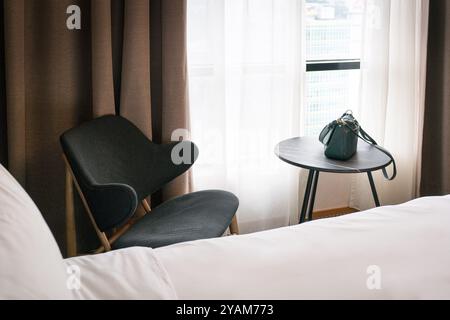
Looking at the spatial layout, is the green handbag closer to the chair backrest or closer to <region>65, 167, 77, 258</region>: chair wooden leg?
the chair backrest

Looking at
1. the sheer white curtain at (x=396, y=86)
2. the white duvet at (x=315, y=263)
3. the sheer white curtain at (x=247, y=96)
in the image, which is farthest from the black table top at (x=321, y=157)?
the white duvet at (x=315, y=263)

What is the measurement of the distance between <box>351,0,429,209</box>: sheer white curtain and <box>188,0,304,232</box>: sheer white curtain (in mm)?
547

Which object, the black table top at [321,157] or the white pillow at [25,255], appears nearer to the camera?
the white pillow at [25,255]

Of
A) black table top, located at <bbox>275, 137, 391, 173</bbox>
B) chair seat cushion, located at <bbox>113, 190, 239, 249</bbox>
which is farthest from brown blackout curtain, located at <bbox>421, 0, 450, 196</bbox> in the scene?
chair seat cushion, located at <bbox>113, 190, 239, 249</bbox>

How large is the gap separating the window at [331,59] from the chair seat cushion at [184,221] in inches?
41.7

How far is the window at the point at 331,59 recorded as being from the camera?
3.29 m

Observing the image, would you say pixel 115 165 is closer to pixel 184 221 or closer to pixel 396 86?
pixel 184 221

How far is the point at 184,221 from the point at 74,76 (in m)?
0.86

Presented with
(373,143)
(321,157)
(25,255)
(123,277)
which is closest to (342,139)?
(321,157)

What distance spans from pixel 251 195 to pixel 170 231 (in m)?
1.06

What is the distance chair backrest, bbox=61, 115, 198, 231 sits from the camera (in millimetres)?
2121

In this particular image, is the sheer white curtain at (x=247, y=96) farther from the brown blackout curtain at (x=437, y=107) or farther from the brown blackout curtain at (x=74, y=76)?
the brown blackout curtain at (x=437, y=107)

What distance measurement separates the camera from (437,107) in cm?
354
